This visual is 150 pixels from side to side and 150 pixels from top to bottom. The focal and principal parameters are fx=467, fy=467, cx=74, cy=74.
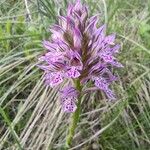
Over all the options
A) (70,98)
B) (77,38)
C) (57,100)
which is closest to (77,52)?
(77,38)

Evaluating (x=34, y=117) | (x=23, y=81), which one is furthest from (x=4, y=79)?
(x=34, y=117)

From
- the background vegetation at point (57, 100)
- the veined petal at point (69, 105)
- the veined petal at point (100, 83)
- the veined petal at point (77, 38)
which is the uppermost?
the veined petal at point (77, 38)

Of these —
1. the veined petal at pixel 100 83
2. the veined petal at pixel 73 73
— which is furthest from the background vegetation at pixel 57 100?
the veined petal at pixel 73 73

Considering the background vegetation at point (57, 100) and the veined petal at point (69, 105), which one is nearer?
the veined petal at point (69, 105)

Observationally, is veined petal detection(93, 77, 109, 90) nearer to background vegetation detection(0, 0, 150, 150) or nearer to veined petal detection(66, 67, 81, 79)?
veined petal detection(66, 67, 81, 79)

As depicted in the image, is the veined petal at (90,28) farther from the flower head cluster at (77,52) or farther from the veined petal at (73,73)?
the veined petal at (73,73)

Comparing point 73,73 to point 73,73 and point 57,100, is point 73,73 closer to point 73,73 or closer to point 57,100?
point 73,73

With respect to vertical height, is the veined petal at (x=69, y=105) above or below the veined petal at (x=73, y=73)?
below

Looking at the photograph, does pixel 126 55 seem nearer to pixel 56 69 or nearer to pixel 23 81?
pixel 23 81

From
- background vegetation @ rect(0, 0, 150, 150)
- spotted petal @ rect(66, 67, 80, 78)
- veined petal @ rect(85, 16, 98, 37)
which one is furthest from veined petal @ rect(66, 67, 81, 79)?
background vegetation @ rect(0, 0, 150, 150)
